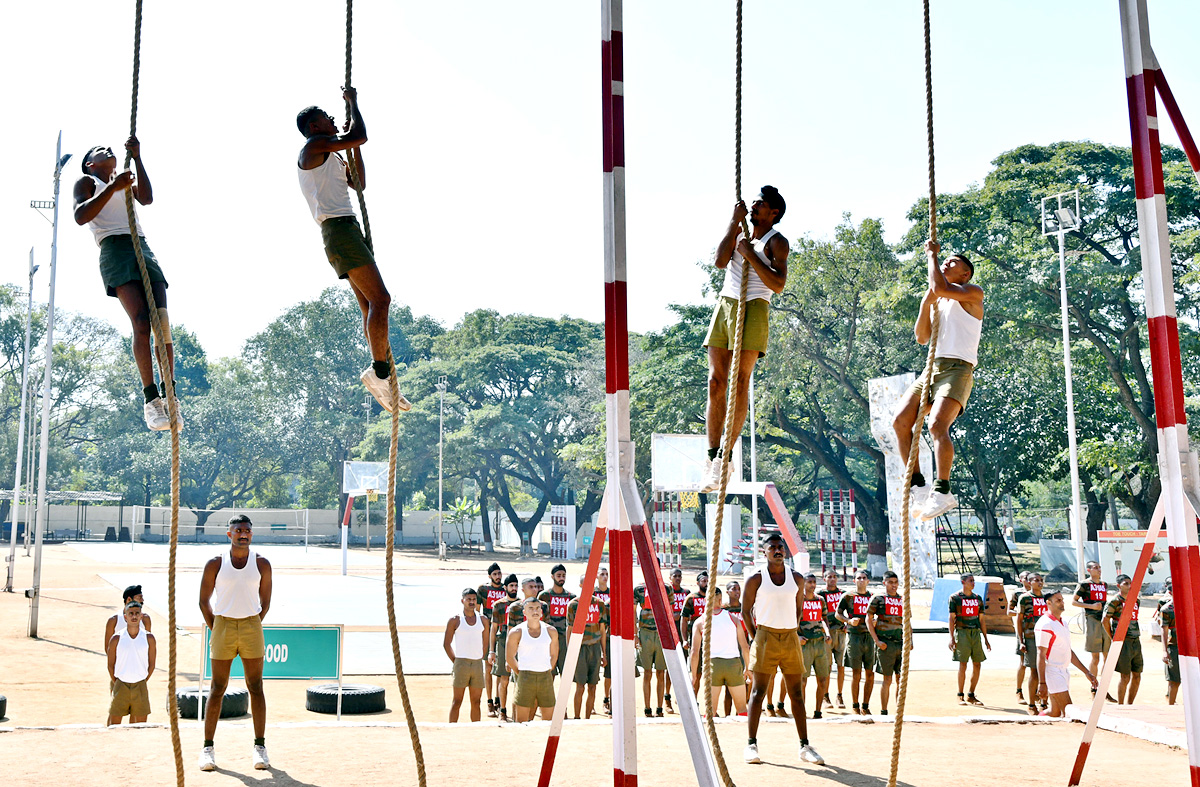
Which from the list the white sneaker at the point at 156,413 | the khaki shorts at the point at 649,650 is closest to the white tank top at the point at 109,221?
the white sneaker at the point at 156,413

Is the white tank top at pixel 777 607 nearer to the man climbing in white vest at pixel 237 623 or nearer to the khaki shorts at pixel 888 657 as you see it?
the man climbing in white vest at pixel 237 623

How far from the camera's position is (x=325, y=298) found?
58594mm

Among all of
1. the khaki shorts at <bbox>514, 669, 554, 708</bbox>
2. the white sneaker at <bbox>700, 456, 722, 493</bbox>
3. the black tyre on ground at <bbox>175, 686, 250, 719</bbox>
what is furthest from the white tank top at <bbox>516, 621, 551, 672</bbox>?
the white sneaker at <bbox>700, 456, 722, 493</bbox>

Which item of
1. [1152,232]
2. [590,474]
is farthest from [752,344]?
[590,474]

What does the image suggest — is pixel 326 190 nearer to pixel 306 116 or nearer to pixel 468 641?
pixel 306 116

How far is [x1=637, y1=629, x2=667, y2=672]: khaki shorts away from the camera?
9.90 m

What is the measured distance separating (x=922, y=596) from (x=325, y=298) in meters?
A: 42.2

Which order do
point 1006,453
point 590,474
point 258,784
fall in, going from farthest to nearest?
→ point 590,474 < point 1006,453 < point 258,784

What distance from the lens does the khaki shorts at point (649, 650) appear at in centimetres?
990

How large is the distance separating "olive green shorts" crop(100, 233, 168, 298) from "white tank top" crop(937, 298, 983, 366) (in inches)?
158

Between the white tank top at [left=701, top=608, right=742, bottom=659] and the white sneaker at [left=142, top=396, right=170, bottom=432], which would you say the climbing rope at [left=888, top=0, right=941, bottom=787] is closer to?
the white sneaker at [left=142, top=396, right=170, bottom=432]

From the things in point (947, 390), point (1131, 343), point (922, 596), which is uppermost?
point (1131, 343)

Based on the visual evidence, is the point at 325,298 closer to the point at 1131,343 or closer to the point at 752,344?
the point at 1131,343

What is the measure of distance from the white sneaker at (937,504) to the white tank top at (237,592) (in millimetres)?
3929
